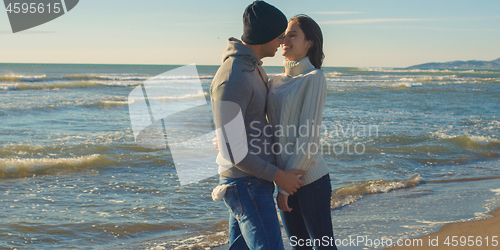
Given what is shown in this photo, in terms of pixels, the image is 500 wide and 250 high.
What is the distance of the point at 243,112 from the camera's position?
1.91 metres

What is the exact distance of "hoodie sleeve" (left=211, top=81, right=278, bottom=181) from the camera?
6.12 ft

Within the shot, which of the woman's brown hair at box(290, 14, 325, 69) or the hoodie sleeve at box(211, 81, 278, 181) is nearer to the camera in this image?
the hoodie sleeve at box(211, 81, 278, 181)

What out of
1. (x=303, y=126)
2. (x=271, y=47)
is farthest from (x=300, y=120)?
(x=271, y=47)

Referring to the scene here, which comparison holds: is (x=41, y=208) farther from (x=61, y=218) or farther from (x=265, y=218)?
(x=265, y=218)

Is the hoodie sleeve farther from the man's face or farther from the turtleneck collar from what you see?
the turtleneck collar

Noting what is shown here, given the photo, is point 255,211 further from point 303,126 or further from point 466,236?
point 466,236

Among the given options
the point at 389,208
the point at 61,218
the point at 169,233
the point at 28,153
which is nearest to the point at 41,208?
the point at 61,218

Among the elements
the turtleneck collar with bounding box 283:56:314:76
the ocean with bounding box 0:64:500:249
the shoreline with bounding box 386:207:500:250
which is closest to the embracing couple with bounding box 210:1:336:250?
the turtleneck collar with bounding box 283:56:314:76

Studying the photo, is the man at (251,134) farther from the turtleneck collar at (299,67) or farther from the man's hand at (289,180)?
the turtleneck collar at (299,67)

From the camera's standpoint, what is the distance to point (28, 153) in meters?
7.87

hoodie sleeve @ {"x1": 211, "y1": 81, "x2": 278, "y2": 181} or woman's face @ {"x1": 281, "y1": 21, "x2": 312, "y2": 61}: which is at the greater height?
woman's face @ {"x1": 281, "y1": 21, "x2": 312, "y2": 61}

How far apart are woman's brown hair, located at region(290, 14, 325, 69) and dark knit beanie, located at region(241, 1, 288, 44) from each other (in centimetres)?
26

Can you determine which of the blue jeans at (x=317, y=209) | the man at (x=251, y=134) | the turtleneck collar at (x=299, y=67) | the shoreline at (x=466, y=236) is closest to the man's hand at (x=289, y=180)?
the man at (x=251, y=134)

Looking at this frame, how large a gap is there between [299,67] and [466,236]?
286 cm
